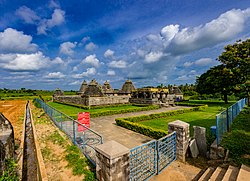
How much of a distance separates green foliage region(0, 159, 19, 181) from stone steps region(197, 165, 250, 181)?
6229 mm

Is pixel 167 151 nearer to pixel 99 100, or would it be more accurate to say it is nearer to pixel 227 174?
pixel 227 174

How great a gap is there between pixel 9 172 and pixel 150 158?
17.5ft

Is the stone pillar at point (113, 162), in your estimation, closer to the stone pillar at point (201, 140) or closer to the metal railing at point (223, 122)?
the stone pillar at point (201, 140)

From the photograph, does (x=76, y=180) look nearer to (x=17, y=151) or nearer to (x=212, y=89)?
(x=17, y=151)

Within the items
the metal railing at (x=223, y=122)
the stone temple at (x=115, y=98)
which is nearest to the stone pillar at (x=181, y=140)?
the metal railing at (x=223, y=122)

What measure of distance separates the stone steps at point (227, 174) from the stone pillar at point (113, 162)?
236 centimetres

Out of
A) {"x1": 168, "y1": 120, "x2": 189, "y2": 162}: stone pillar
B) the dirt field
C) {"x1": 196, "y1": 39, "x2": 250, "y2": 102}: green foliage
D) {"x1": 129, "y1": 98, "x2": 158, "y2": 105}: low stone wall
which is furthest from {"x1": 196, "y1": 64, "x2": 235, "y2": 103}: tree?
the dirt field

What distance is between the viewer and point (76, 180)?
4.12m

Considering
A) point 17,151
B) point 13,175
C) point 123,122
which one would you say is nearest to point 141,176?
point 13,175

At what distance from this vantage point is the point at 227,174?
3.98m

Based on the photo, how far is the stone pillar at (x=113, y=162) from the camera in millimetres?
3283

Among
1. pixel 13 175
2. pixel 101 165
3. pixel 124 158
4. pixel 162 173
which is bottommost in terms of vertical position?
pixel 13 175

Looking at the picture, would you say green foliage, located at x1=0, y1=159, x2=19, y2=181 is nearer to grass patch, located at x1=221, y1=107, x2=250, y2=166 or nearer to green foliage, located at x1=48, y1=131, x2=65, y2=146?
green foliage, located at x1=48, y1=131, x2=65, y2=146

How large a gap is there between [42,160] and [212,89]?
96.7 ft
